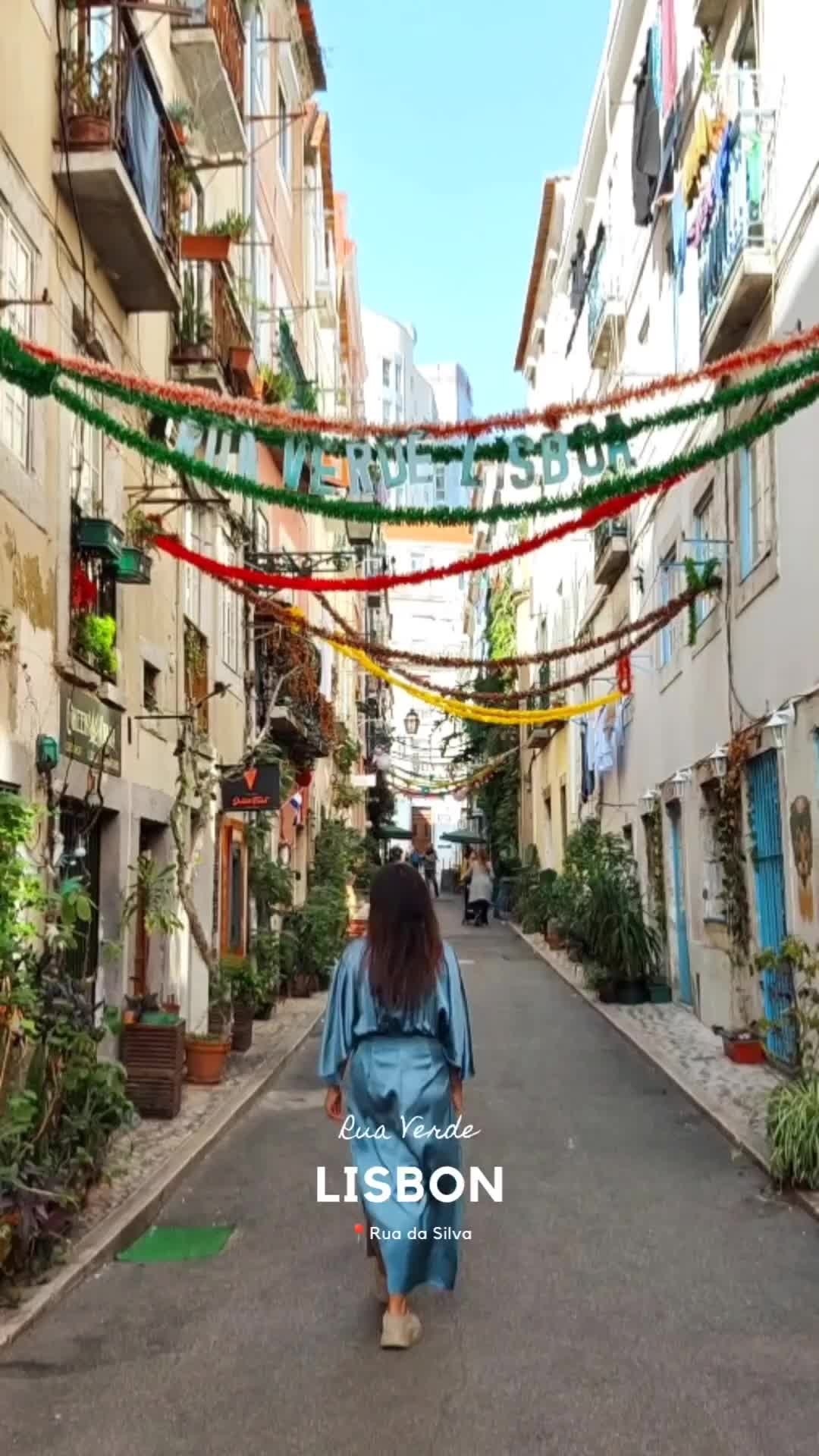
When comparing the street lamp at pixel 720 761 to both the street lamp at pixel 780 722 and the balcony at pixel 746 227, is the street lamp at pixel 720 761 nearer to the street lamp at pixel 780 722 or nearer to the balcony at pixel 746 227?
the street lamp at pixel 780 722

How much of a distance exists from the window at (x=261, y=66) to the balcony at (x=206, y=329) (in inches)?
274

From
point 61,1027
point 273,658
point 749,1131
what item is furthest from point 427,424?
point 273,658

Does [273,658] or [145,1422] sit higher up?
[273,658]

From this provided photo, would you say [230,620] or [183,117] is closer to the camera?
[183,117]

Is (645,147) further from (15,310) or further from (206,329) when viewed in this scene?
(15,310)

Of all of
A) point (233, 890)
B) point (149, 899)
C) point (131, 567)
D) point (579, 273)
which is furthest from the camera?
point (579, 273)

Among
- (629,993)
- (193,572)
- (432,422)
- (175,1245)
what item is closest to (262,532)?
(193,572)

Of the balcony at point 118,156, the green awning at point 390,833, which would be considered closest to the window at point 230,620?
the balcony at point 118,156

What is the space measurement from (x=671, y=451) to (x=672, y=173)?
10.2 ft

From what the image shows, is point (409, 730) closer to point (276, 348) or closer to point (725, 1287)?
point (276, 348)

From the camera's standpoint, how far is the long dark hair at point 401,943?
5465 millimetres

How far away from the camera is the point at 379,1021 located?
5508mm

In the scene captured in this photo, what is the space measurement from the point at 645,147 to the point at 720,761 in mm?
8699

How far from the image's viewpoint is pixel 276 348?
2155cm
